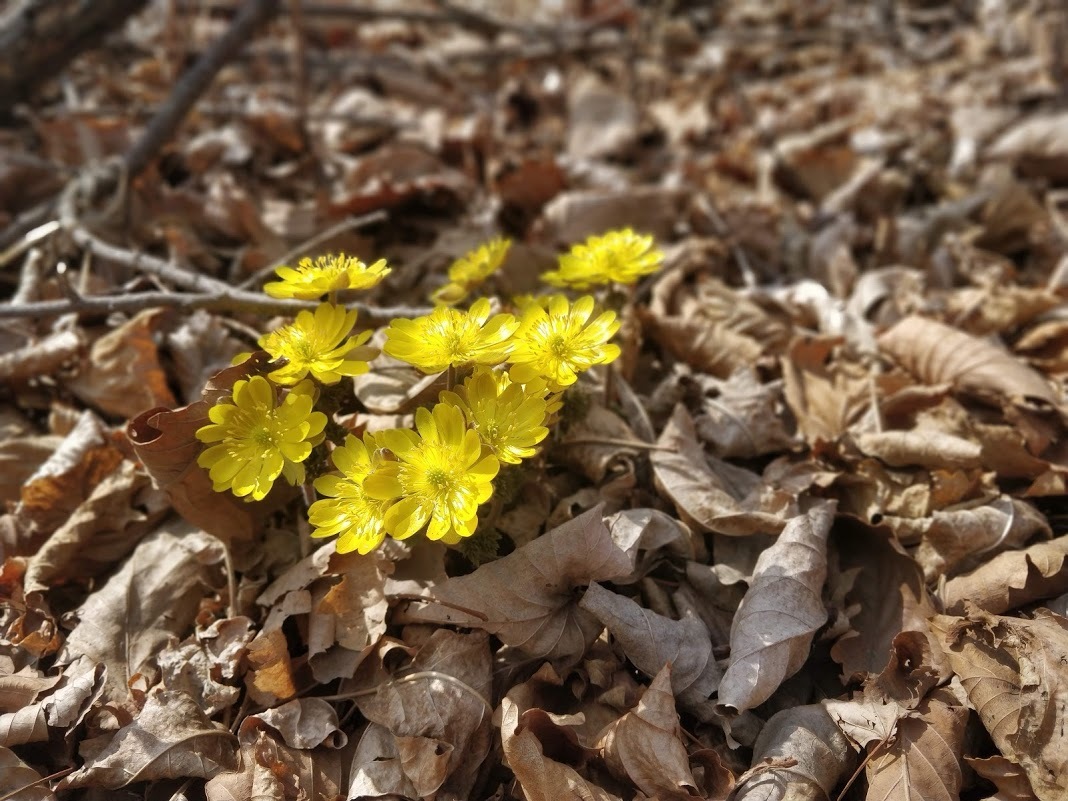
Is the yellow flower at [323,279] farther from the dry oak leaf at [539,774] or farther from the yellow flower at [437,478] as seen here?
the dry oak leaf at [539,774]

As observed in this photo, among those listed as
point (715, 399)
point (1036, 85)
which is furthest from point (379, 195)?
point (1036, 85)

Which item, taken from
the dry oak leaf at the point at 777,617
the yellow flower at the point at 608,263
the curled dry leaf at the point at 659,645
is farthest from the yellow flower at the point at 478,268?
the dry oak leaf at the point at 777,617

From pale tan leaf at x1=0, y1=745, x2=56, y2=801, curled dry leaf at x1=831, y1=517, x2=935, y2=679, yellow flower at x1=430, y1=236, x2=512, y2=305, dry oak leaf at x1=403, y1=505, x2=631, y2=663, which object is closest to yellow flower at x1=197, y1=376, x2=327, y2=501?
dry oak leaf at x1=403, y1=505, x2=631, y2=663

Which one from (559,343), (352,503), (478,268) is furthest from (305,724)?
(478,268)

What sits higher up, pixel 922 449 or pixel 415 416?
pixel 415 416

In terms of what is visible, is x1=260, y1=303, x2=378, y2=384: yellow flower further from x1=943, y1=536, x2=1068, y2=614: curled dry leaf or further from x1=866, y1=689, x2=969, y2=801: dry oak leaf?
x1=943, y1=536, x2=1068, y2=614: curled dry leaf

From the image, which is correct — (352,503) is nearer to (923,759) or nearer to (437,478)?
(437,478)
